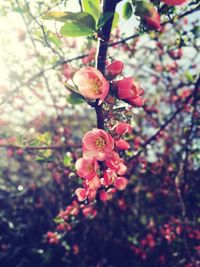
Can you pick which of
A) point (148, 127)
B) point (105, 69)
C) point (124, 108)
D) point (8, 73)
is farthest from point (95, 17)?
point (148, 127)

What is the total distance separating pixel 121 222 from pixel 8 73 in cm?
290

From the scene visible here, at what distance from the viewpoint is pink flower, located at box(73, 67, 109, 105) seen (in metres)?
1.19

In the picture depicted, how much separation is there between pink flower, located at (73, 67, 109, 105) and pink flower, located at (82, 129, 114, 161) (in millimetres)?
165

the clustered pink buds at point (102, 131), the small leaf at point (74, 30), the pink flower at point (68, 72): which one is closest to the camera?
the small leaf at point (74, 30)

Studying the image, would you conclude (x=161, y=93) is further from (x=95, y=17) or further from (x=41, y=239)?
(x=95, y=17)

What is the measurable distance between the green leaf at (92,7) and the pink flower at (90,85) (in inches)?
7.5

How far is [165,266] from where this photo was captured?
433cm

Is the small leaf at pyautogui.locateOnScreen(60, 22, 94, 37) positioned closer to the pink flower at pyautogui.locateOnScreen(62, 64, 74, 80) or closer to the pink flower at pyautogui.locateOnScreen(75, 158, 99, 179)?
the pink flower at pyautogui.locateOnScreen(75, 158, 99, 179)

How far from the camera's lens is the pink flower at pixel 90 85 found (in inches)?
46.9

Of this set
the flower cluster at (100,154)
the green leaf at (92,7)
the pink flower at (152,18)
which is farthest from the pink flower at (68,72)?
the pink flower at (152,18)

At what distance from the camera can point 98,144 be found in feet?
4.50

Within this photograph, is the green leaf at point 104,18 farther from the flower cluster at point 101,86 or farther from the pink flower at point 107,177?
the pink flower at point 107,177

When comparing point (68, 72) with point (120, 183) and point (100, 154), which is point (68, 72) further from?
point (100, 154)

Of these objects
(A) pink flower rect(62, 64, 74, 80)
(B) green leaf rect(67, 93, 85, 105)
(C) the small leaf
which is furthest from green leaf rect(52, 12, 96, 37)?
(A) pink flower rect(62, 64, 74, 80)
